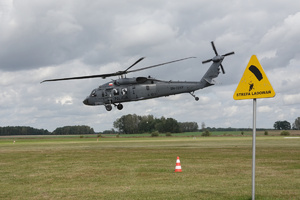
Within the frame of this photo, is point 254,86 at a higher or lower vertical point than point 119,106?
lower

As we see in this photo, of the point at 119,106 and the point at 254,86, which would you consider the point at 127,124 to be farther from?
the point at 254,86

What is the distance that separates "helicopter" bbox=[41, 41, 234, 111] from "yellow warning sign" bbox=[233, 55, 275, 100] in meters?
24.8

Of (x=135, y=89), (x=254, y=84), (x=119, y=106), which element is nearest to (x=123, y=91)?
(x=135, y=89)

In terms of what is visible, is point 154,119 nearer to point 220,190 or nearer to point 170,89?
point 170,89

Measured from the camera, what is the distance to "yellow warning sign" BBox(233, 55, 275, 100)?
29.0ft

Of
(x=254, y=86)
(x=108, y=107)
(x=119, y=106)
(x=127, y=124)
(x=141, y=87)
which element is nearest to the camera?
(x=254, y=86)

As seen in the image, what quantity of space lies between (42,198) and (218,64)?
95.0 ft

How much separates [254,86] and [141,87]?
96.7 feet

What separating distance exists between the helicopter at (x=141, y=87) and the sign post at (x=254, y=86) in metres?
24.9

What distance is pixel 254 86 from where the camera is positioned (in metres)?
9.08

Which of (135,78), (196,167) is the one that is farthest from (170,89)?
(196,167)

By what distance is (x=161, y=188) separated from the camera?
12977 mm

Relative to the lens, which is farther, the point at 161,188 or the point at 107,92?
the point at 107,92

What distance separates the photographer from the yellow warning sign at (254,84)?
883cm
